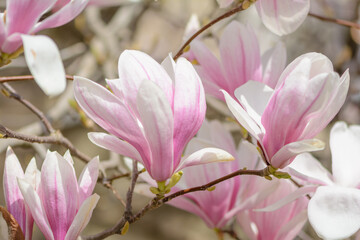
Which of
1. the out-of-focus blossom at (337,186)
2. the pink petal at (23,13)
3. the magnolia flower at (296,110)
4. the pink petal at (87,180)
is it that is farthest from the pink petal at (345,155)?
the pink petal at (23,13)

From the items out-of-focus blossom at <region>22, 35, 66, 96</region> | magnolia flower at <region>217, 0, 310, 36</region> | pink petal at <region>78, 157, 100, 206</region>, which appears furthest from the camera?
magnolia flower at <region>217, 0, 310, 36</region>

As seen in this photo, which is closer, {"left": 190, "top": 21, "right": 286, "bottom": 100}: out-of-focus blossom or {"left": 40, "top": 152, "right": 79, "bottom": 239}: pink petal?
{"left": 40, "top": 152, "right": 79, "bottom": 239}: pink petal

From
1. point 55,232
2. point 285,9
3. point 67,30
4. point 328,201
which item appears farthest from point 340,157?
point 67,30

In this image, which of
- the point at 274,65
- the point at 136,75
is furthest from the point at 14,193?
the point at 274,65

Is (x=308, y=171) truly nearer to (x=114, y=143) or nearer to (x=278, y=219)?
(x=278, y=219)

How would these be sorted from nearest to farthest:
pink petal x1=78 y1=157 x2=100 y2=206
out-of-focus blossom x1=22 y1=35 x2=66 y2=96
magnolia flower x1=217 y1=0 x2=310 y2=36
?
out-of-focus blossom x1=22 y1=35 x2=66 y2=96 → pink petal x1=78 y1=157 x2=100 y2=206 → magnolia flower x1=217 y1=0 x2=310 y2=36

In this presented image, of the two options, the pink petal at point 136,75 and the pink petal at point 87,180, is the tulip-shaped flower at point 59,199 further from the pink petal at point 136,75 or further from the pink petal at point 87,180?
the pink petal at point 136,75

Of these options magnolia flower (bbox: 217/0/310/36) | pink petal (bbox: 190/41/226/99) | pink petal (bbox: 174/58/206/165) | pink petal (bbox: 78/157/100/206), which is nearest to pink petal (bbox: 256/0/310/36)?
magnolia flower (bbox: 217/0/310/36)

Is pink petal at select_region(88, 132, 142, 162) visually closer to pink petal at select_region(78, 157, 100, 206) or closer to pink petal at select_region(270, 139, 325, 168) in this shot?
pink petal at select_region(78, 157, 100, 206)
